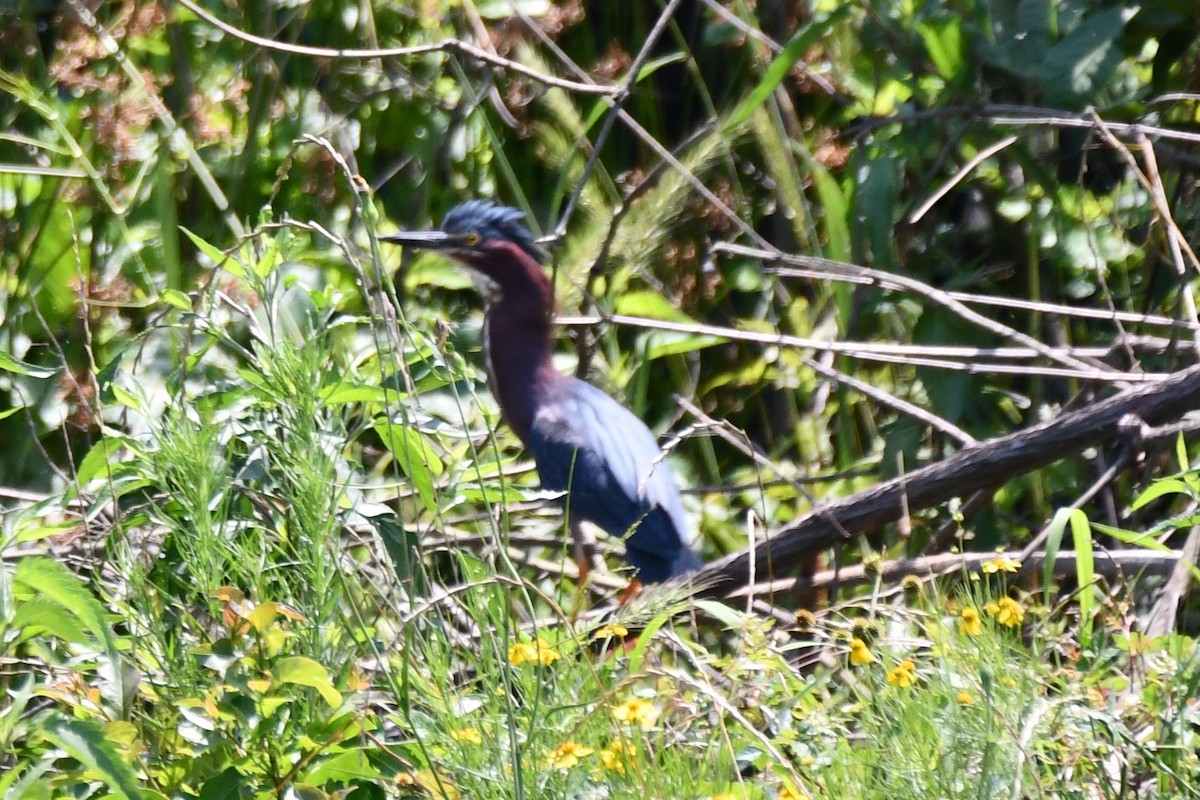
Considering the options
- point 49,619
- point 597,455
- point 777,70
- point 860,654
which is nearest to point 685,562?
point 597,455

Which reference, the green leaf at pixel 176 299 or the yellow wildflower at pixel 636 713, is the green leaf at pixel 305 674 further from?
the green leaf at pixel 176 299

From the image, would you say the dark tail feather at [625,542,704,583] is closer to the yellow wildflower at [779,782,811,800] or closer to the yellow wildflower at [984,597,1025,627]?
the yellow wildflower at [984,597,1025,627]

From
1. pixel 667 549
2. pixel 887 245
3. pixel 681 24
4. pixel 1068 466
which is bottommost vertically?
pixel 667 549

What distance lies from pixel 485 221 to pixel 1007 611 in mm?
1901

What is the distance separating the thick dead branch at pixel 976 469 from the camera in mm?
A: 1927

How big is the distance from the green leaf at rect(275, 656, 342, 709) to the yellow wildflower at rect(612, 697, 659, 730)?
0.24 m

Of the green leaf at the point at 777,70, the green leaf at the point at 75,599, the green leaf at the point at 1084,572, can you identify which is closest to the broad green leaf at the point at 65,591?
the green leaf at the point at 75,599

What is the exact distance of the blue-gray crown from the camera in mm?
3020

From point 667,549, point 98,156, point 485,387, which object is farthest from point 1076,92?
point 98,156

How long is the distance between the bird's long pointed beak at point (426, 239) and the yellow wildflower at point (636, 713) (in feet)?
5.22

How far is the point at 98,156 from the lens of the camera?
2.83 m

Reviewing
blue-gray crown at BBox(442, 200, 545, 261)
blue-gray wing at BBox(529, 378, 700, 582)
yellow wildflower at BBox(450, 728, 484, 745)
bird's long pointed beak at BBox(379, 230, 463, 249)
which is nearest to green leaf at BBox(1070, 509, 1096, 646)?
yellow wildflower at BBox(450, 728, 484, 745)

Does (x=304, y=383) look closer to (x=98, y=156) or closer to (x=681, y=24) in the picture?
(x=98, y=156)

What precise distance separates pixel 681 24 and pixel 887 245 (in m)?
1.21
